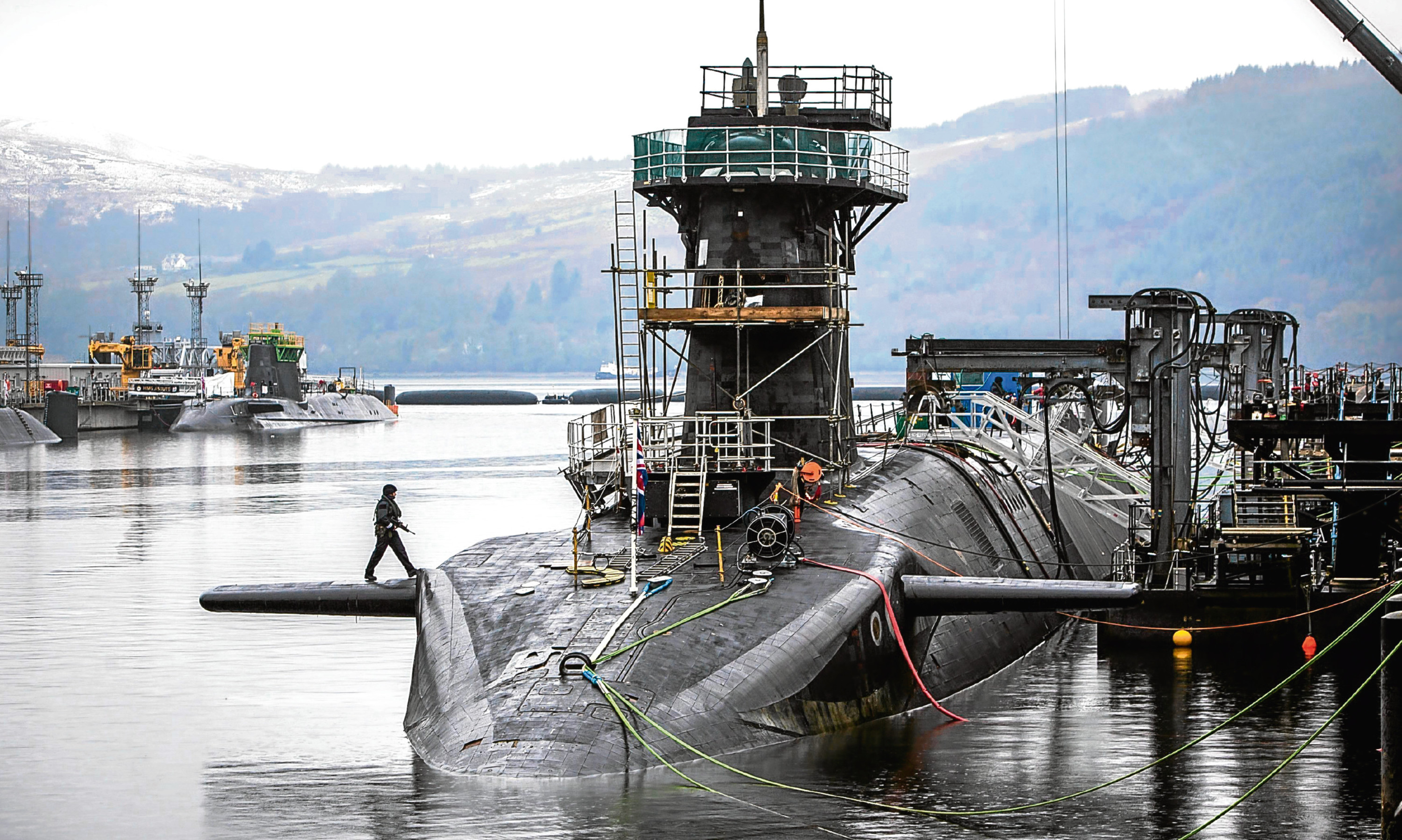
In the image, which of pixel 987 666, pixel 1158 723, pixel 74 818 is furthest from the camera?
pixel 987 666

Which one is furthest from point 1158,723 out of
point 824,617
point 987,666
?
point 824,617

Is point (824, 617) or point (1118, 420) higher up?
point (1118, 420)

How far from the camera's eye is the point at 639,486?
967 inches

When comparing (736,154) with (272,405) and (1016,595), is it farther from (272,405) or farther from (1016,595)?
(272,405)

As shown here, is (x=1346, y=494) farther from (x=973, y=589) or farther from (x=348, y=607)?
(x=348, y=607)

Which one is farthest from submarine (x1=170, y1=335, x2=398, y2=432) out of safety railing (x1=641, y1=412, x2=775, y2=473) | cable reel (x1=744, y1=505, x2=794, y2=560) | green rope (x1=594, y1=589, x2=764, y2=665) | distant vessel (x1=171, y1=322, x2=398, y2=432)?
green rope (x1=594, y1=589, x2=764, y2=665)

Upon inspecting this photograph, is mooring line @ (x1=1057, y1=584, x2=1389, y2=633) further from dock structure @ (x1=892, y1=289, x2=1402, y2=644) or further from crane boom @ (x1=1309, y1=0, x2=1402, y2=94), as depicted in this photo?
crane boom @ (x1=1309, y1=0, x2=1402, y2=94)

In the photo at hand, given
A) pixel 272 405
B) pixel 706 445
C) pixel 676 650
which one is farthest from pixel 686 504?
pixel 272 405

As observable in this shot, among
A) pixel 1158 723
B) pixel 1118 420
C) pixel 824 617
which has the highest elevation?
pixel 1118 420

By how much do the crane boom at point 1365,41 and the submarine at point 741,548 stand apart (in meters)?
15.9

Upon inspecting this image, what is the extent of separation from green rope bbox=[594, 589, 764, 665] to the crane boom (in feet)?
96.8

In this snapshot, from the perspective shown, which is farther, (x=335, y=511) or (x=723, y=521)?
(x=335, y=511)

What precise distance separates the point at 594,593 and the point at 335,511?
42.7 meters

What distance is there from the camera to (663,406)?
28062 mm
